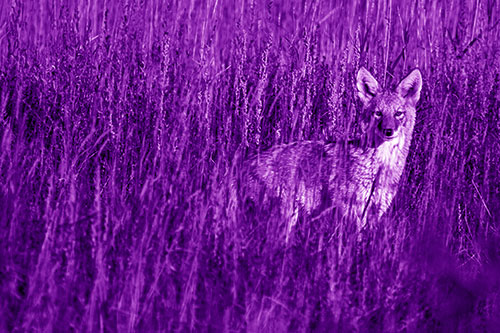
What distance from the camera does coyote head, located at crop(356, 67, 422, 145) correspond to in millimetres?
4141

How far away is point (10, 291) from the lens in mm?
2432

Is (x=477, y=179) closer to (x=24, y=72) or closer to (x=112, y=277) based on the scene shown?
(x=112, y=277)

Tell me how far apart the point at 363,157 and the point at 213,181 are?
1581mm

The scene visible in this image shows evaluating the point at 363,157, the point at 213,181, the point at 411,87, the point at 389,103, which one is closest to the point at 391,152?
the point at 363,157

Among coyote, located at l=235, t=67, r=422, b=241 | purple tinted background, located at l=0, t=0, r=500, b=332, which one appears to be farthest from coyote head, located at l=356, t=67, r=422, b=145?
purple tinted background, located at l=0, t=0, r=500, b=332

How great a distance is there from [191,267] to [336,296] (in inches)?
20.0

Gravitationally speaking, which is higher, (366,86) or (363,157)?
(366,86)

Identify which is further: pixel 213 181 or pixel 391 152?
pixel 391 152

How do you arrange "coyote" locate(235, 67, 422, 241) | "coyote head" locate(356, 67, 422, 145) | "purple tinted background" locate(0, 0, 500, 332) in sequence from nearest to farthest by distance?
"purple tinted background" locate(0, 0, 500, 332) → "coyote" locate(235, 67, 422, 241) → "coyote head" locate(356, 67, 422, 145)

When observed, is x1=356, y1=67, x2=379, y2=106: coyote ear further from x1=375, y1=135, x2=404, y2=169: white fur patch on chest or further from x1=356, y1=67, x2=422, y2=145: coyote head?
x1=375, y1=135, x2=404, y2=169: white fur patch on chest

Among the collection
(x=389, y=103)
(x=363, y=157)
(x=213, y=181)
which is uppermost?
(x=389, y=103)

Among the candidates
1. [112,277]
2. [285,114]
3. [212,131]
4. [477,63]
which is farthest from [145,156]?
[477,63]

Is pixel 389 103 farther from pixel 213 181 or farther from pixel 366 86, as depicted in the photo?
pixel 213 181

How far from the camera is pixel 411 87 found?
4227 mm
